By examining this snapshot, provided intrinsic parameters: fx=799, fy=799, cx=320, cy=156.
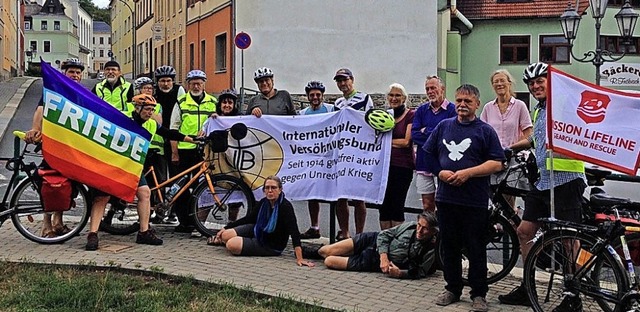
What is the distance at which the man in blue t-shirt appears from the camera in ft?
20.2

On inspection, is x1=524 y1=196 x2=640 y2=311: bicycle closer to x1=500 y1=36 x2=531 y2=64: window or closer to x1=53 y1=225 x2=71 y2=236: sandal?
x1=53 y1=225 x2=71 y2=236: sandal

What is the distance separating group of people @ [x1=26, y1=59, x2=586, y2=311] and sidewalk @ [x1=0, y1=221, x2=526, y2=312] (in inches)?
5.7

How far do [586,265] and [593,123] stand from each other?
106 cm

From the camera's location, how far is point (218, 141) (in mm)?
8922

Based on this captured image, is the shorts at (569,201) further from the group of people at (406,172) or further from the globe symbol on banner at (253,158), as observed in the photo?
the globe symbol on banner at (253,158)

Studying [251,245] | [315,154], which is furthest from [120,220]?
[315,154]

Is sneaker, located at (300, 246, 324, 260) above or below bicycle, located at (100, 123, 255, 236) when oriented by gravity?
below

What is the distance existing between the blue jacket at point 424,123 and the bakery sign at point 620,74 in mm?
34017

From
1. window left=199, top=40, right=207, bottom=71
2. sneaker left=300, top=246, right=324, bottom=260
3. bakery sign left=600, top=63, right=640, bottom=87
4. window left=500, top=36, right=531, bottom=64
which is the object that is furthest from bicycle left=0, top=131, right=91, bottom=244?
bakery sign left=600, top=63, right=640, bottom=87

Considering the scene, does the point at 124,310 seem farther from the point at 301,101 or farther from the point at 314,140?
the point at 301,101

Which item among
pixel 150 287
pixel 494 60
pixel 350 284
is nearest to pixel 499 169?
pixel 350 284

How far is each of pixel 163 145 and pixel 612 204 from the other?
16.9 ft

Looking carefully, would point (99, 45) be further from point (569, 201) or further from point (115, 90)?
point (569, 201)

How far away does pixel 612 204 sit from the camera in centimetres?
596
